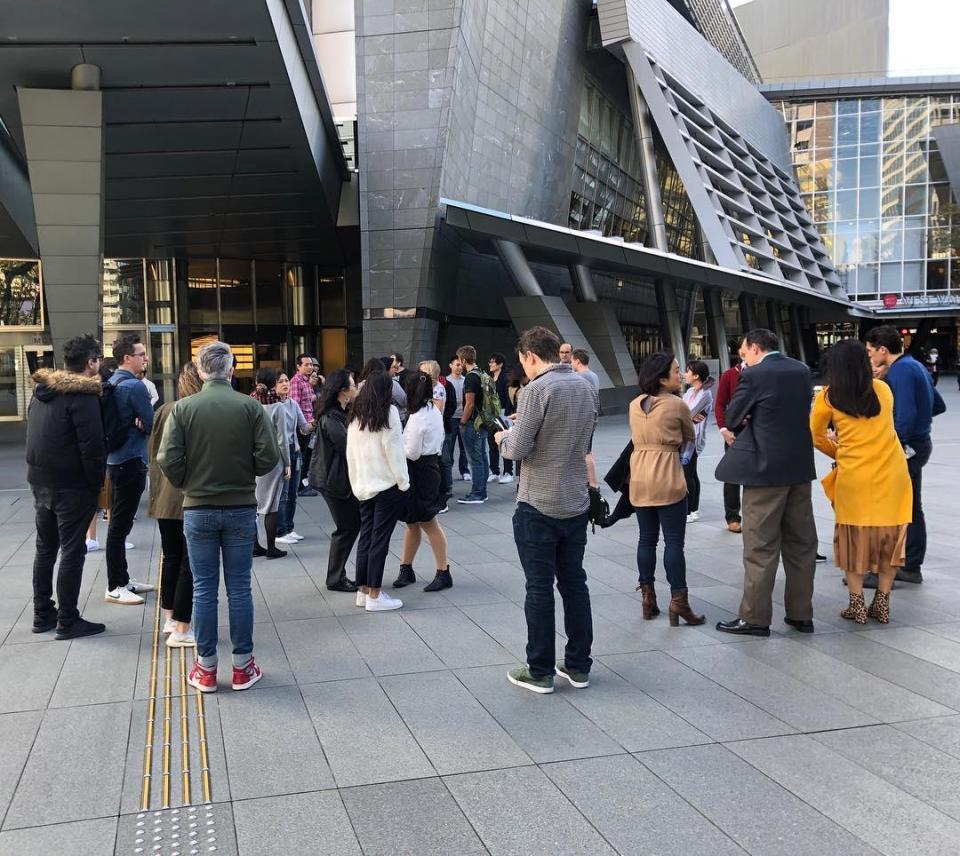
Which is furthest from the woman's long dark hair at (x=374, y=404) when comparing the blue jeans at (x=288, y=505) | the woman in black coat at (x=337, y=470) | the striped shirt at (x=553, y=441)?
the blue jeans at (x=288, y=505)

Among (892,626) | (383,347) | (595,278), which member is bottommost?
(892,626)

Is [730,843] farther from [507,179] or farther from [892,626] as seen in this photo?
[507,179]

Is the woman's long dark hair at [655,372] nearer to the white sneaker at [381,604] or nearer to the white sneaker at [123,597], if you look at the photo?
the white sneaker at [381,604]

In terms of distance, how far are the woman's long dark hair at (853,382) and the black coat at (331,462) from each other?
373cm

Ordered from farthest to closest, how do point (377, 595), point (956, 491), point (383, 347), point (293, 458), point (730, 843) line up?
1. point (383, 347)
2. point (956, 491)
3. point (293, 458)
4. point (377, 595)
5. point (730, 843)

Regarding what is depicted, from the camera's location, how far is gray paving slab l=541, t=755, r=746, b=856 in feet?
10.3

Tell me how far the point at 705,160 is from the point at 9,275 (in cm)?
2737

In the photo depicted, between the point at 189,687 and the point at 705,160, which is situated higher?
the point at 705,160

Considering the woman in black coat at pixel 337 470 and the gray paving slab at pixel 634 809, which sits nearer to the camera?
the gray paving slab at pixel 634 809

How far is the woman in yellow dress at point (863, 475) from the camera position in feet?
18.9

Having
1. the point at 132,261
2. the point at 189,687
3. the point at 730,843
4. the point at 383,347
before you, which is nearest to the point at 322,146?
the point at 383,347

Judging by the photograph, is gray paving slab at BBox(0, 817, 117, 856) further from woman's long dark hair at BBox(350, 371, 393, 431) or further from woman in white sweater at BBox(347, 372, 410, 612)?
woman's long dark hair at BBox(350, 371, 393, 431)

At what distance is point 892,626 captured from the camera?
586 centimetres

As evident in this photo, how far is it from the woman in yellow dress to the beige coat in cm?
94
